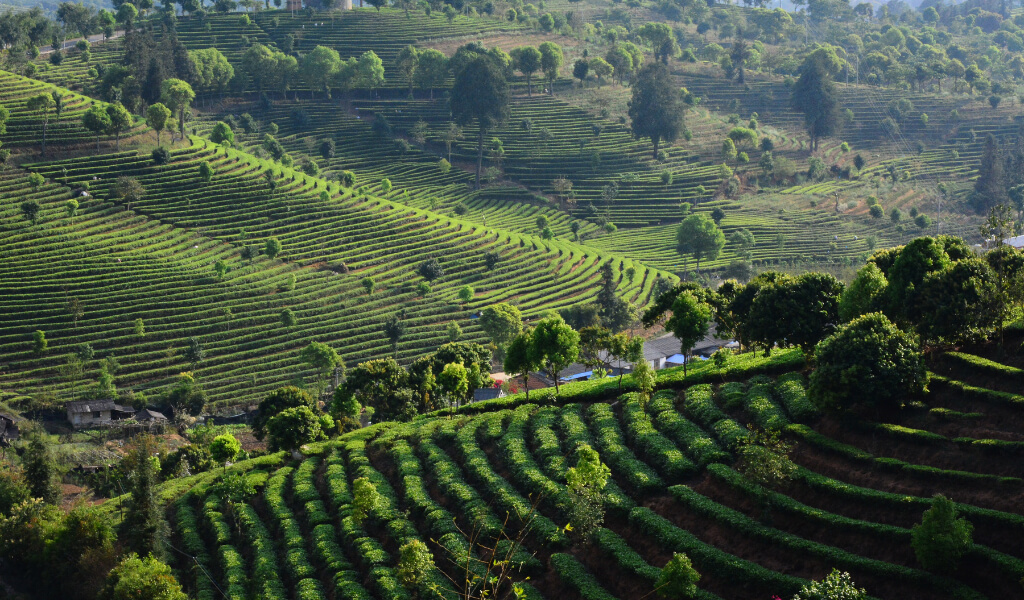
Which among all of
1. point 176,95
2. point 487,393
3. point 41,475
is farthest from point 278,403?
point 176,95

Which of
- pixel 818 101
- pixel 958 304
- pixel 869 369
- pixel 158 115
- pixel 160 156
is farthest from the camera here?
pixel 818 101

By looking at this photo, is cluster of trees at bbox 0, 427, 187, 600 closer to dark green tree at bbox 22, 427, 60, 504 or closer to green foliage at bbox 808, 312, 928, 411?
dark green tree at bbox 22, 427, 60, 504

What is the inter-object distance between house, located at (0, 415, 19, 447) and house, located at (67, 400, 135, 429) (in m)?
3.95

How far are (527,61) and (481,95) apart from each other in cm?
1697

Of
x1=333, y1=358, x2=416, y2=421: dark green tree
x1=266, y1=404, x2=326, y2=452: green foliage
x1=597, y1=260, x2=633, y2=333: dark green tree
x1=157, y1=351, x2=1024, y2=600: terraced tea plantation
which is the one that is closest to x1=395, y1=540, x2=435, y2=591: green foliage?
x1=157, y1=351, x2=1024, y2=600: terraced tea plantation

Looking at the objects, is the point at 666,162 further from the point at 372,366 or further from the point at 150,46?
the point at 372,366

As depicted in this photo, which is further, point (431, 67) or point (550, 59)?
point (550, 59)

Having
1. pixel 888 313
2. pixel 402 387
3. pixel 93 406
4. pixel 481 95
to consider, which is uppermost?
pixel 481 95

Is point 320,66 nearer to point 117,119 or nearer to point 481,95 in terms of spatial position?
point 481,95

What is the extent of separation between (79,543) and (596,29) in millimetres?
147043

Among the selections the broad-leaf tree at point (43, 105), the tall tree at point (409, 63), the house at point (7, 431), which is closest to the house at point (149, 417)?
the house at point (7, 431)

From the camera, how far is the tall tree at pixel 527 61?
134625 millimetres

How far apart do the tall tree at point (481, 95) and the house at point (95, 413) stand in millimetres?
61736

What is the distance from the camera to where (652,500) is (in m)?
34.4
